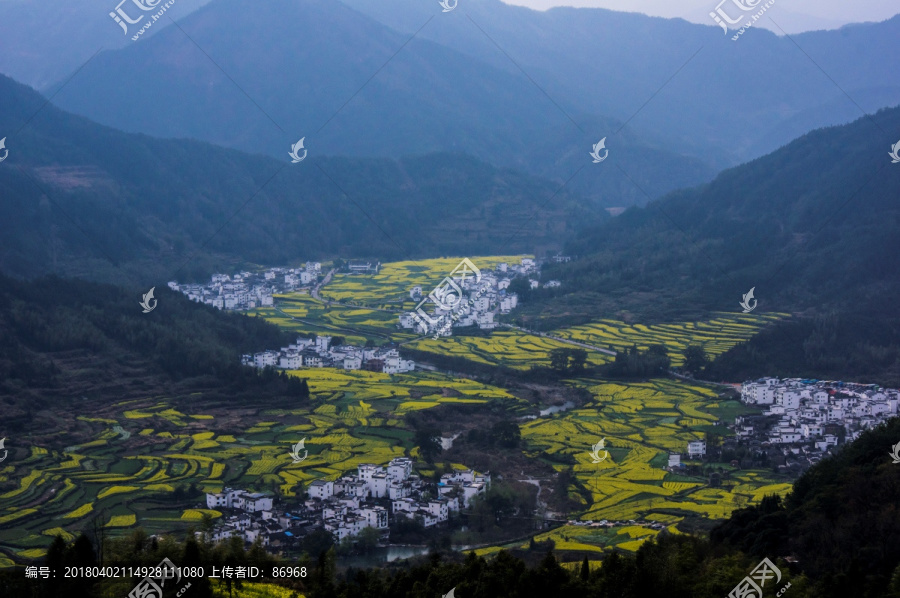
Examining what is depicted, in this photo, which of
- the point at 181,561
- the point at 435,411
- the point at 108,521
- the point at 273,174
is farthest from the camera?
the point at 273,174

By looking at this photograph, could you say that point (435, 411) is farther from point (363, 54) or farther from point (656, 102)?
point (656, 102)

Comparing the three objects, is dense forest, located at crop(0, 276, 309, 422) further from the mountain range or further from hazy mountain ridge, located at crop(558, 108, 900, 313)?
the mountain range

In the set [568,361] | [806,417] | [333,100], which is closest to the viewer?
[806,417]

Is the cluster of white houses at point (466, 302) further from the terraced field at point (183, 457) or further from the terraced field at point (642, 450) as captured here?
the terraced field at point (183, 457)

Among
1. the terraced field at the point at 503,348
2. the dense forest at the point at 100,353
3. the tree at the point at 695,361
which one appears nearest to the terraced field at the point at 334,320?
the terraced field at the point at 503,348

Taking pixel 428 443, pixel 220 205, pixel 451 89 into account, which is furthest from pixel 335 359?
pixel 451 89

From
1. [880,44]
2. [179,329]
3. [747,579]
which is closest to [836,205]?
[179,329]

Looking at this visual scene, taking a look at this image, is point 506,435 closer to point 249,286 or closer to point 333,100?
point 249,286
